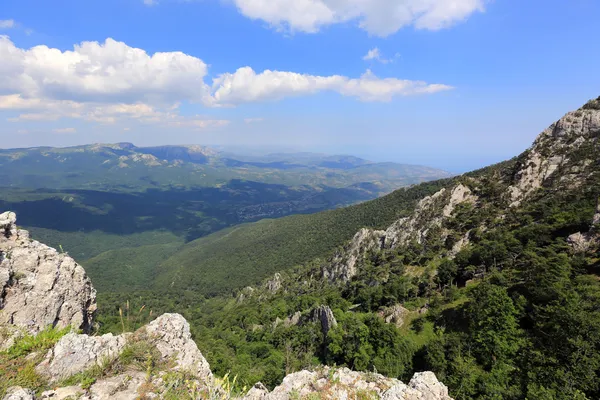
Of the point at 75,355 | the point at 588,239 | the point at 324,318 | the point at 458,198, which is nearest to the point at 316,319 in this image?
the point at 324,318

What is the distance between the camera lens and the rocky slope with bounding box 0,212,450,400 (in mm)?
9234

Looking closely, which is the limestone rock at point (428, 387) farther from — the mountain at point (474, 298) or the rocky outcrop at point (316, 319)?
the rocky outcrop at point (316, 319)

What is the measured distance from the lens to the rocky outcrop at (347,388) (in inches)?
421

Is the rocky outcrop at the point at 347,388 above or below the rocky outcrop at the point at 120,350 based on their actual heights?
below

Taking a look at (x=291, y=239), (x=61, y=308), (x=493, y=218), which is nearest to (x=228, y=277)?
(x=291, y=239)

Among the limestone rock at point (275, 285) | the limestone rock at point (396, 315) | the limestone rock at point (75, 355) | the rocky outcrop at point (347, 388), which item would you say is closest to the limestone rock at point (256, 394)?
the rocky outcrop at point (347, 388)

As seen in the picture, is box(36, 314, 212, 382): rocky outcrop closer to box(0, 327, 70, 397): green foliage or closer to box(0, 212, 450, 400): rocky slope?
box(0, 212, 450, 400): rocky slope

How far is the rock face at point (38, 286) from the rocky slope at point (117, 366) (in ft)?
0.16

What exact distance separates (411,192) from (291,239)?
75367mm

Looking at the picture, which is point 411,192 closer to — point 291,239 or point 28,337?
point 291,239

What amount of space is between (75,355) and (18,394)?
2630 millimetres

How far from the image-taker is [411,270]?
59.2 meters

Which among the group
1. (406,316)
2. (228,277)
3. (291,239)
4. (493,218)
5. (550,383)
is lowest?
(228,277)

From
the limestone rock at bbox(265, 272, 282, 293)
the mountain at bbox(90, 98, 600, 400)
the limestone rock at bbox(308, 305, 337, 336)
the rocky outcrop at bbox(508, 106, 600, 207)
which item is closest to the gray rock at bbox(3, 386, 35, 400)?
the mountain at bbox(90, 98, 600, 400)
